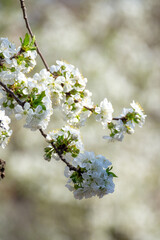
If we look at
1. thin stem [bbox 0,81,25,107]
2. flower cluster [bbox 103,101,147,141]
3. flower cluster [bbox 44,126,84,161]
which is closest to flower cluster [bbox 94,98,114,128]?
flower cluster [bbox 103,101,147,141]

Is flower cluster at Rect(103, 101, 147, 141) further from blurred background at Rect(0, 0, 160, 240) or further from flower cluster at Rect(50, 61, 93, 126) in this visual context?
blurred background at Rect(0, 0, 160, 240)

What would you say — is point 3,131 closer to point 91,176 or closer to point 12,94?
point 12,94

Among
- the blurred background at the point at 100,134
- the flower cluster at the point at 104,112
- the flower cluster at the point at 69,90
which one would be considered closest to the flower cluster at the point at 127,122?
the flower cluster at the point at 104,112

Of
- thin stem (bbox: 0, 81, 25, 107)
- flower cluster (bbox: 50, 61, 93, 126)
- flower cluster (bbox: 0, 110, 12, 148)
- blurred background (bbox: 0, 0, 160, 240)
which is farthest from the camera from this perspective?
blurred background (bbox: 0, 0, 160, 240)

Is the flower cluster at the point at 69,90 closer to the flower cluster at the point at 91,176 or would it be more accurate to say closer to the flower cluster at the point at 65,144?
the flower cluster at the point at 65,144

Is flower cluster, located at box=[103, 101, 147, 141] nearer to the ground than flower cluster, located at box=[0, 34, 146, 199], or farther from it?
farther from it

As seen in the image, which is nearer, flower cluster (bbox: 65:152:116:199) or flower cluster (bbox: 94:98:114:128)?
flower cluster (bbox: 65:152:116:199)

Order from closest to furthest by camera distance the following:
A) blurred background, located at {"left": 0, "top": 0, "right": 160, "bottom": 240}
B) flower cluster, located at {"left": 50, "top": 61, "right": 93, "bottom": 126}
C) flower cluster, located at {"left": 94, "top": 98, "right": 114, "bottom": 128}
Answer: flower cluster, located at {"left": 50, "top": 61, "right": 93, "bottom": 126}, flower cluster, located at {"left": 94, "top": 98, "right": 114, "bottom": 128}, blurred background, located at {"left": 0, "top": 0, "right": 160, "bottom": 240}

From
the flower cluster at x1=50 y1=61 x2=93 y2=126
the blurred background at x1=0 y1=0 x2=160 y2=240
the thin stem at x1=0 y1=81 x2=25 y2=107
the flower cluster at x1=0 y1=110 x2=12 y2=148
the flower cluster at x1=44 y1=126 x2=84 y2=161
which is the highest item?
the blurred background at x1=0 y1=0 x2=160 y2=240
